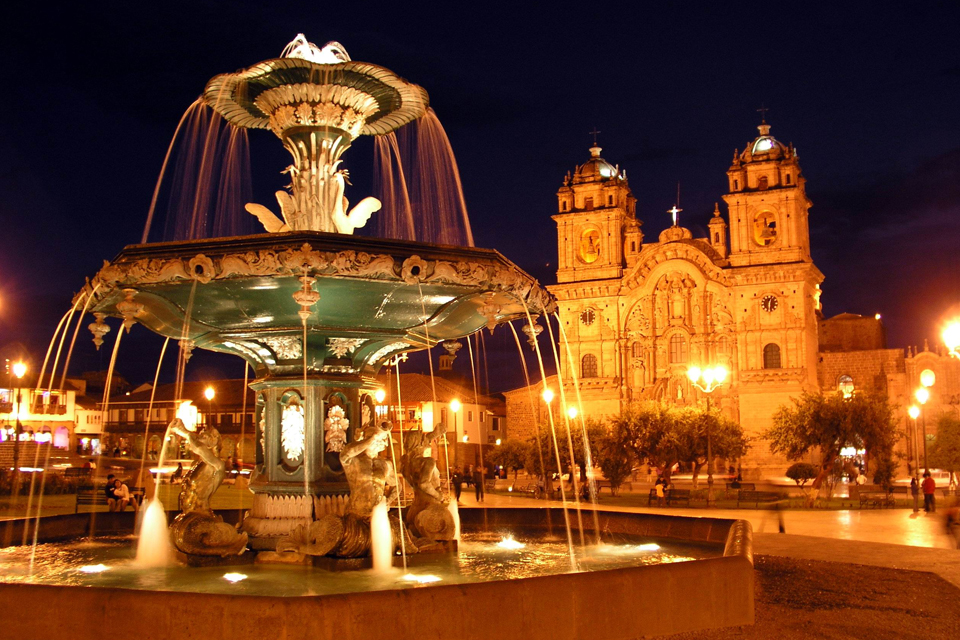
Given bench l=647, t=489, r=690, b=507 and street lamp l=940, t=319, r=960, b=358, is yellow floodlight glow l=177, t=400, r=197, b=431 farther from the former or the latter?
bench l=647, t=489, r=690, b=507

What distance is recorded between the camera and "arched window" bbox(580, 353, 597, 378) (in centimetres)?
5391

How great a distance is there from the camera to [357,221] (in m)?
8.48

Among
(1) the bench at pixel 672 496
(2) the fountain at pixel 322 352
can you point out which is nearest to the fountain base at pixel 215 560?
(2) the fountain at pixel 322 352

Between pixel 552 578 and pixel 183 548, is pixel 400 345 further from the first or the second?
pixel 552 578

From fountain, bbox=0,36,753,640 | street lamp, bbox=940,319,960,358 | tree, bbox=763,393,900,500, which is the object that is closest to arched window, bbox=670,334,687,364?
tree, bbox=763,393,900,500

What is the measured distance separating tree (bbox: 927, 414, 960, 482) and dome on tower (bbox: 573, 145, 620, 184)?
23089 mm

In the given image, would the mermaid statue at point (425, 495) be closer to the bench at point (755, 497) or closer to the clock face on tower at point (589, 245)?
the bench at point (755, 497)

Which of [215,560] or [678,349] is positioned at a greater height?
[678,349]

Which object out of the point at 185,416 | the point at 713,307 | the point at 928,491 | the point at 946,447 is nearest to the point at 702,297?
the point at 713,307

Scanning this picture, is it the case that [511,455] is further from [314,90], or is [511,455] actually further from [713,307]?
[314,90]

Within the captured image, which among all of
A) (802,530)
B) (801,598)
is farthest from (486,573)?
(802,530)

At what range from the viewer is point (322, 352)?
27.1 ft

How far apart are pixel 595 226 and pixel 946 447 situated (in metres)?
22.7

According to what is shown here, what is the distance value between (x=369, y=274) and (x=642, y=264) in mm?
47798
